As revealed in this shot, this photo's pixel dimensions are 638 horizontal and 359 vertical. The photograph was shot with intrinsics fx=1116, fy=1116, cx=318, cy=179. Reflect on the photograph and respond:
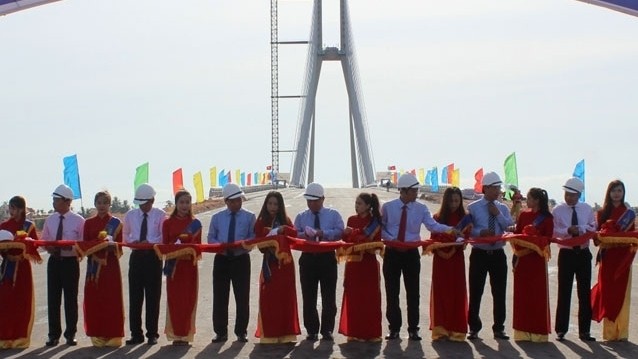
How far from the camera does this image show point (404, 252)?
451 inches

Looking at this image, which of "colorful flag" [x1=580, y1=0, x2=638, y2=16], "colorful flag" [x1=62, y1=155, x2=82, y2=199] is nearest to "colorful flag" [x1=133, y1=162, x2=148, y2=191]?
"colorful flag" [x1=62, y1=155, x2=82, y2=199]

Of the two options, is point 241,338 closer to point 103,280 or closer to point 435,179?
point 103,280

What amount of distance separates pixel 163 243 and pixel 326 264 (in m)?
1.69

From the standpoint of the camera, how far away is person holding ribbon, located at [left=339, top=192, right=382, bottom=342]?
11.3 meters

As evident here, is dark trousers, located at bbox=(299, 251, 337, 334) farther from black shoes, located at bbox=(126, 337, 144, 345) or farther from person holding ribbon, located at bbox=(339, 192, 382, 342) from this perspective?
black shoes, located at bbox=(126, 337, 144, 345)

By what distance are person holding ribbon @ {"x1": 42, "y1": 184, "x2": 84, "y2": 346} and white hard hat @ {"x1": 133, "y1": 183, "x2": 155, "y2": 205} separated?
2.20 feet

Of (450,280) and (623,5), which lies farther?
(623,5)

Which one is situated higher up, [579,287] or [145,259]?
[145,259]

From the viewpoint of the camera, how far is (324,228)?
11.5m

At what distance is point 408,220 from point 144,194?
274cm

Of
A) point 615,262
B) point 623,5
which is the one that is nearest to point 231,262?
point 615,262

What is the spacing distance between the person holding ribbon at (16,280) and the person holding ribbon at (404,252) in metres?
3.63

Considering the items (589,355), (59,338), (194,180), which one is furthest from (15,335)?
(194,180)

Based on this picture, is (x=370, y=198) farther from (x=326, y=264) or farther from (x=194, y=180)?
(x=194, y=180)
